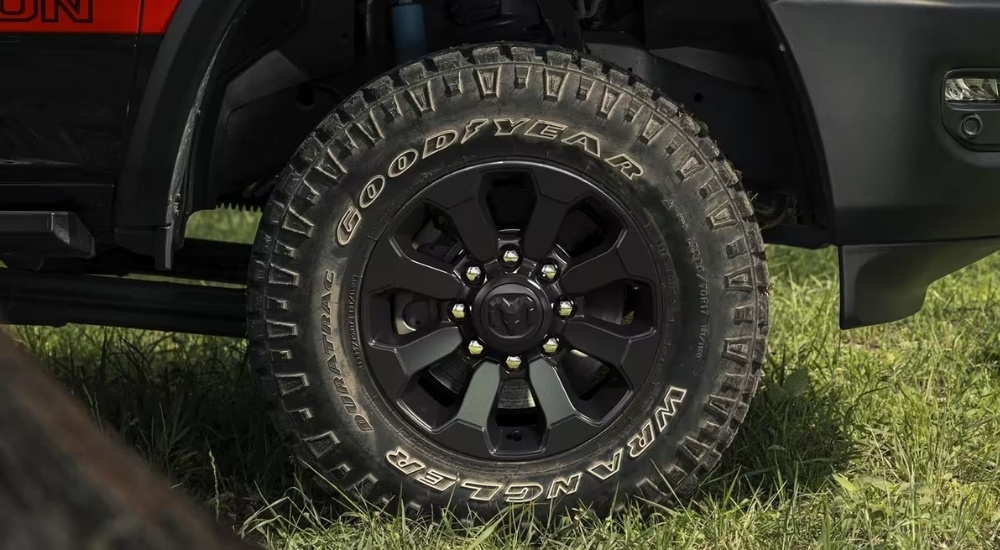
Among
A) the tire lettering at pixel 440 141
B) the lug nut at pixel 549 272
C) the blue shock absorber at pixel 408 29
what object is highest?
the blue shock absorber at pixel 408 29

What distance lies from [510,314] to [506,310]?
13 millimetres

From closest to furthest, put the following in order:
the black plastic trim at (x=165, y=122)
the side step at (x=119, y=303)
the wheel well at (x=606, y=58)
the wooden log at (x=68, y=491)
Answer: the wooden log at (x=68, y=491) → the black plastic trim at (x=165, y=122) → the wheel well at (x=606, y=58) → the side step at (x=119, y=303)

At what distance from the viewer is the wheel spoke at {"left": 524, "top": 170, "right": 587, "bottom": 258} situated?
8.54 feet

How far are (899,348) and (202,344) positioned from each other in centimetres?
252

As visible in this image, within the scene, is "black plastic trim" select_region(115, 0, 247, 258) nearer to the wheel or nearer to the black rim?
the wheel

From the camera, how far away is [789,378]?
348 centimetres

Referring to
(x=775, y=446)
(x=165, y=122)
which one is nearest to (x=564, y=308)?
(x=775, y=446)

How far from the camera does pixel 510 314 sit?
8.63ft

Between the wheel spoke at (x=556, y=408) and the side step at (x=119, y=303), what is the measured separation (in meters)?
0.86

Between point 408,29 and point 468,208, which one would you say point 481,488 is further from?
point 408,29

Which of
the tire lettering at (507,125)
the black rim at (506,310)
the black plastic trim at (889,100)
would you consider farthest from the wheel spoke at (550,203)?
the black plastic trim at (889,100)

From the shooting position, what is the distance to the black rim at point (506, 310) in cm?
262

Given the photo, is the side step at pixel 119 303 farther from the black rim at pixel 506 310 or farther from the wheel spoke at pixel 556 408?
the wheel spoke at pixel 556 408

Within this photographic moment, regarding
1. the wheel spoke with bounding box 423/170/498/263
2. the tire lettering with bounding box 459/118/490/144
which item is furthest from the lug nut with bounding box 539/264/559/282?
the tire lettering with bounding box 459/118/490/144
